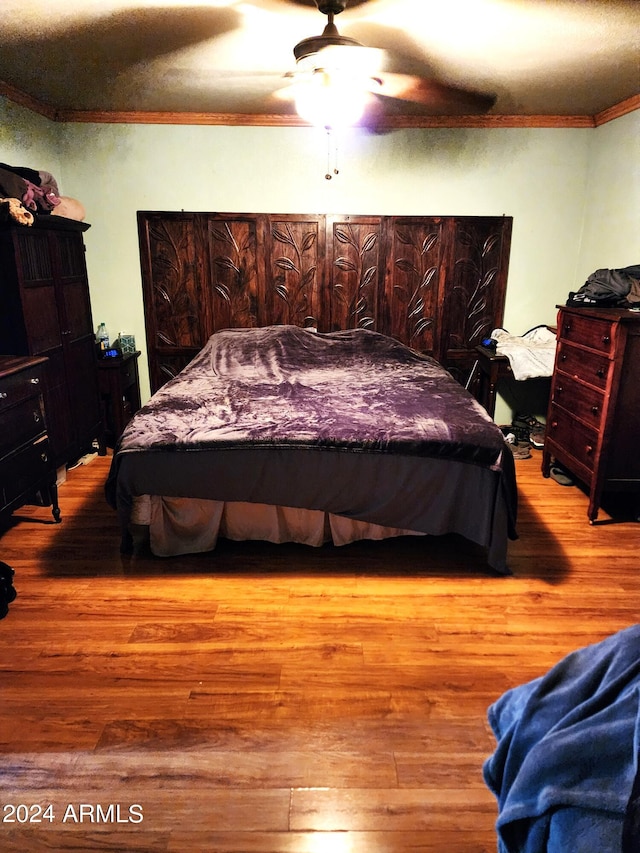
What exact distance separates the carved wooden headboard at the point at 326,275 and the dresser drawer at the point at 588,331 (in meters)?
1.16

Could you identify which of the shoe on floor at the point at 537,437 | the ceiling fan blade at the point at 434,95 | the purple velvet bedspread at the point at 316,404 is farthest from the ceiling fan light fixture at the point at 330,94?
the shoe on floor at the point at 537,437

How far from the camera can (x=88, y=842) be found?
140cm

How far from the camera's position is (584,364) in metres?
3.12

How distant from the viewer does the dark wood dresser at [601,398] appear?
2803 millimetres

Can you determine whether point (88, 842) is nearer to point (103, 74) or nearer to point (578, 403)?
point (578, 403)

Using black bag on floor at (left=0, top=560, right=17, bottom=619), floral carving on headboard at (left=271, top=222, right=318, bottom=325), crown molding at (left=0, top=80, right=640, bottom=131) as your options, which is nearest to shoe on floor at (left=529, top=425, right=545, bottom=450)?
floral carving on headboard at (left=271, top=222, right=318, bottom=325)

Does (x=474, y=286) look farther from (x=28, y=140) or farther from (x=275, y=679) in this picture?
(x=275, y=679)

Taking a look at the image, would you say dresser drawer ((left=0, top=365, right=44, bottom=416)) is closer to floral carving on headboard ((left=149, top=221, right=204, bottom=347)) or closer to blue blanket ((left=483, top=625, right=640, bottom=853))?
floral carving on headboard ((left=149, top=221, right=204, bottom=347))

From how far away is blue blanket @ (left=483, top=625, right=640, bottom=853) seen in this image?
30.2 inches

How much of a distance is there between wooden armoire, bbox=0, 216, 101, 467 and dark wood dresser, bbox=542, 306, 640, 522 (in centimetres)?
289

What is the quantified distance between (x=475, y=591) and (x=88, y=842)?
1.67 meters

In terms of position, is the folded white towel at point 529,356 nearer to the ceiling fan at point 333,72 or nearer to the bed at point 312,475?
the bed at point 312,475

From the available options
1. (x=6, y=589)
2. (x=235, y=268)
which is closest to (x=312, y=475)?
(x=6, y=589)

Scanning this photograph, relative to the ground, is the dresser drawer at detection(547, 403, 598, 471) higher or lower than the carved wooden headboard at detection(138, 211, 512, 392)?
lower
